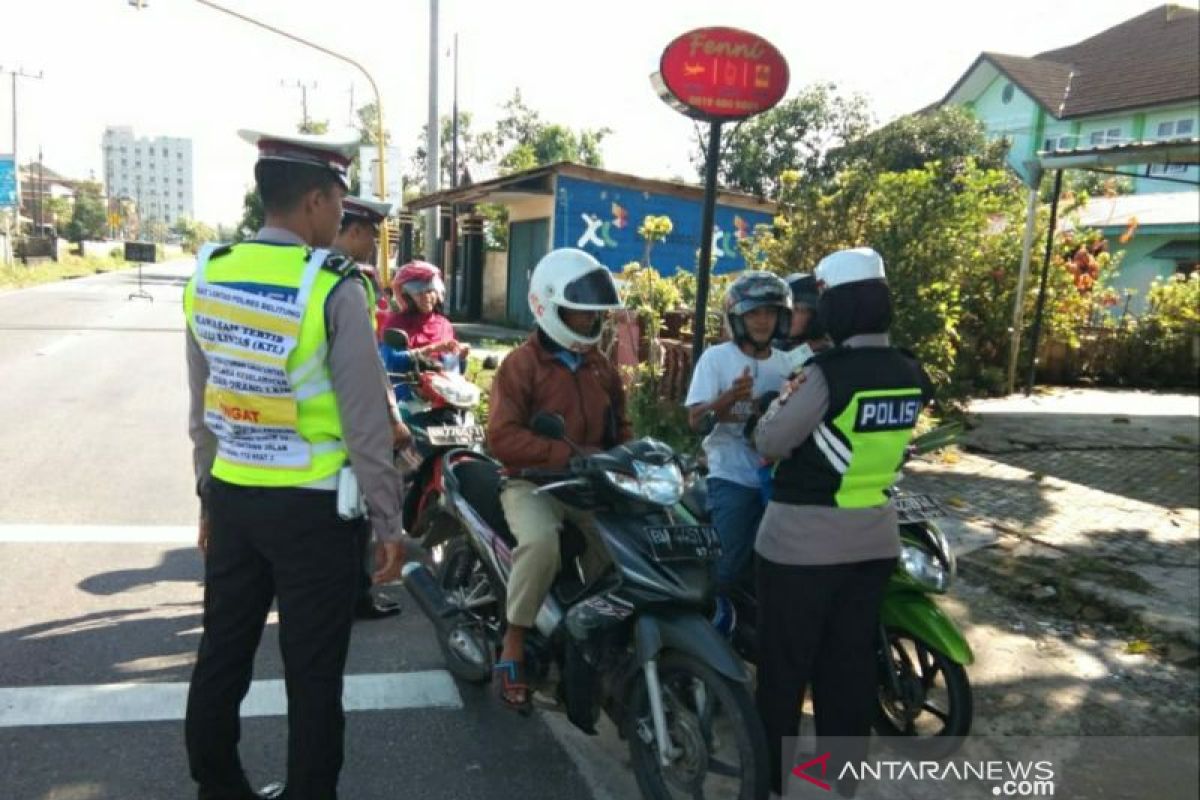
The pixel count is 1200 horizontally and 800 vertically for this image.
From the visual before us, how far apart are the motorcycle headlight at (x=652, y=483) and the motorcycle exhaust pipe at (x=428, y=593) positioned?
1.14 m

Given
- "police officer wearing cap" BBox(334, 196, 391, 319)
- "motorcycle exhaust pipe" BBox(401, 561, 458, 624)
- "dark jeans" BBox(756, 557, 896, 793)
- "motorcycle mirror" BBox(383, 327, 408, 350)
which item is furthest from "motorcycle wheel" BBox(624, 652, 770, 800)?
"motorcycle mirror" BBox(383, 327, 408, 350)

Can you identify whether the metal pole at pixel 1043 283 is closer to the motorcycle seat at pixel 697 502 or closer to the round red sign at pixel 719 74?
the round red sign at pixel 719 74

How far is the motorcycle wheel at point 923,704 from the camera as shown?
10.3 feet

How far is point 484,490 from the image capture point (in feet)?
11.6

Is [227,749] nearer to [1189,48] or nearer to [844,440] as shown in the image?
[844,440]

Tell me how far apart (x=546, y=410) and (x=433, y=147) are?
17.1 m

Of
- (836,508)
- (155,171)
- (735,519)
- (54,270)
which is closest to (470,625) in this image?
(735,519)

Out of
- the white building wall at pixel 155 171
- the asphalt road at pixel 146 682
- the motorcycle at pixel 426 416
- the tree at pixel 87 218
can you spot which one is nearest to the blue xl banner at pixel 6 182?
the asphalt road at pixel 146 682

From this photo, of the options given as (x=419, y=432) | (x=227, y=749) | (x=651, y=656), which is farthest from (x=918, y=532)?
(x=419, y=432)

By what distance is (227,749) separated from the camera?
2617 millimetres

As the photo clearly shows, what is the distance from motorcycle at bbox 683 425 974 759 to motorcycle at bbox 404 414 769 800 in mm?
367

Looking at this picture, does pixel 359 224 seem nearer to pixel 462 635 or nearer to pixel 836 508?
pixel 462 635

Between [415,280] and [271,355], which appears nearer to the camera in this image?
[271,355]

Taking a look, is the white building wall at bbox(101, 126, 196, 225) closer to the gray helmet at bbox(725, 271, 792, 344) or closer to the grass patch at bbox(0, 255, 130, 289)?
the grass patch at bbox(0, 255, 130, 289)
